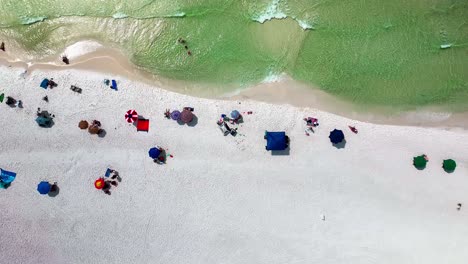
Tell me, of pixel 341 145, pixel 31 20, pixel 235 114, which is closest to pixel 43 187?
pixel 31 20

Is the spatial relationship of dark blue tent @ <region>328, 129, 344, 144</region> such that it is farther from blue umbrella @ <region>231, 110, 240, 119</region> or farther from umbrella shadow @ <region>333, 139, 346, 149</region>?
blue umbrella @ <region>231, 110, 240, 119</region>

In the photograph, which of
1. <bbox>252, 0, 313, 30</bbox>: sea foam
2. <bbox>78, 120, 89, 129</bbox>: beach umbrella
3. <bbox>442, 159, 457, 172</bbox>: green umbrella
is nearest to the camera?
<bbox>442, 159, 457, 172</bbox>: green umbrella

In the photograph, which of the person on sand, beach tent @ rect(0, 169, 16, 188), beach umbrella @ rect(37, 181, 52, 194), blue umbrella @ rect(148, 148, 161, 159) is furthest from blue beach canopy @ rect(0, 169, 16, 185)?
blue umbrella @ rect(148, 148, 161, 159)

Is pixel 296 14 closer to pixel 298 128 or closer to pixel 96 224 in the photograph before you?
pixel 298 128

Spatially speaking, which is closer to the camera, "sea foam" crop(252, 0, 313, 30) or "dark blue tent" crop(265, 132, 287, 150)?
"dark blue tent" crop(265, 132, 287, 150)

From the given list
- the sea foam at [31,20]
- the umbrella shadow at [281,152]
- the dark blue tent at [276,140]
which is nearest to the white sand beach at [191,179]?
the umbrella shadow at [281,152]

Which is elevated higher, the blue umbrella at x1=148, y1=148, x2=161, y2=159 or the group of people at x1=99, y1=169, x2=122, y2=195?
the blue umbrella at x1=148, y1=148, x2=161, y2=159

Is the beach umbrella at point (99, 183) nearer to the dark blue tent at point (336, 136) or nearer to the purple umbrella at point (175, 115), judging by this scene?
the purple umbrella at point (175, 115)

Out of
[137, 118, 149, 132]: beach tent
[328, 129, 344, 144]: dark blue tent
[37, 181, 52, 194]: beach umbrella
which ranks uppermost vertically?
[328, 129, 344, 144]: dark blue tent
